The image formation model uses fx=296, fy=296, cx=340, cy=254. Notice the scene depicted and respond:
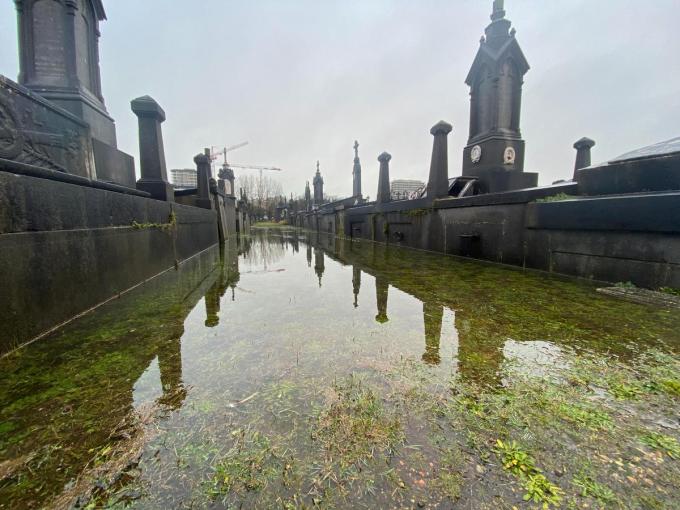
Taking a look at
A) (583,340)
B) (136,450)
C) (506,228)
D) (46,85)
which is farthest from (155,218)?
(506,228)

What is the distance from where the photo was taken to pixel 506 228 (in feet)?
20.2

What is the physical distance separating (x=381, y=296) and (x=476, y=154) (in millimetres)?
7741

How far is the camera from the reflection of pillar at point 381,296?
315 centimetres

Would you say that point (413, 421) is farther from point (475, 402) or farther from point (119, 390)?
point (119, 390)

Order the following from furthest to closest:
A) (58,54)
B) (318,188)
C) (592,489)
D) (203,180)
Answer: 1. (318,188)
2. (203,180)
3. (58,54)
4. (592,489)

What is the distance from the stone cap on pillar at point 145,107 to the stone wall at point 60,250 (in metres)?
3.18

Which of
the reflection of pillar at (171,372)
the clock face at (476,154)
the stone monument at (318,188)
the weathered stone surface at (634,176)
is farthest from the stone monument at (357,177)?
the reflection of pillar at (171,372)

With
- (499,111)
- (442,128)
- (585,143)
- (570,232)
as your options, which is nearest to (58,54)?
(442,128)

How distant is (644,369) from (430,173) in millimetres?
7769

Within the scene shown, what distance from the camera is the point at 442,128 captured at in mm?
8508

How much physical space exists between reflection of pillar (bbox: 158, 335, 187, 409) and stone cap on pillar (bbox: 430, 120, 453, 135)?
8.51 meters

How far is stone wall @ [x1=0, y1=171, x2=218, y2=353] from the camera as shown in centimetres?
228

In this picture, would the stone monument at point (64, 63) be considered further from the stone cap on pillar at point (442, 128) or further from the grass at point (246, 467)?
the stone cap on pillar at point (442, 128)

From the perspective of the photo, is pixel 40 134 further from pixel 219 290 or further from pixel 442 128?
pixel 442 128
